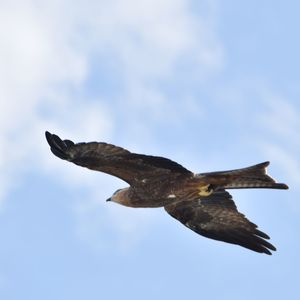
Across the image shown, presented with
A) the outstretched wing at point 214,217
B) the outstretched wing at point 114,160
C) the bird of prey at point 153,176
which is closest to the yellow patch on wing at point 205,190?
the bird of prey at point 153,176

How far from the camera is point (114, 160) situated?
13.6 meters

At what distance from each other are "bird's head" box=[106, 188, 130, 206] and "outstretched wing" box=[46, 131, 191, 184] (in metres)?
0.32

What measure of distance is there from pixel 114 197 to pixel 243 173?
87.9 inches

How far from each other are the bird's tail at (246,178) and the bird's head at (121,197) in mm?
1341

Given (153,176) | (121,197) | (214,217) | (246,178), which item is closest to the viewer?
(246,178)

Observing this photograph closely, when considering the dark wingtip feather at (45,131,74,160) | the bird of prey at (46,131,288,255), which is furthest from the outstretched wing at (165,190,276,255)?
the dark wingtip feather at (45,131,74,160)

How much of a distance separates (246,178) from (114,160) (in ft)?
6.77

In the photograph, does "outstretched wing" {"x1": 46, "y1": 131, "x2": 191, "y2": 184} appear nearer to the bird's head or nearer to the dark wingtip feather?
the dark wingtip feather

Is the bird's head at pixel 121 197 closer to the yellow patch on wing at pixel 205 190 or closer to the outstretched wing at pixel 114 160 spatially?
the outstretched wing at pixel 114 160

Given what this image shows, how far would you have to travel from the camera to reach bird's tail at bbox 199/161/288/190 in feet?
43.2

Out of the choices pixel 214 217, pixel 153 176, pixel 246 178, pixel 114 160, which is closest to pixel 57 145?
pixel 114 160

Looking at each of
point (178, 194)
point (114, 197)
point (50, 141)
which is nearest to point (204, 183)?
point (178, 194)

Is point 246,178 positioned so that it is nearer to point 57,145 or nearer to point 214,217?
point 214,217

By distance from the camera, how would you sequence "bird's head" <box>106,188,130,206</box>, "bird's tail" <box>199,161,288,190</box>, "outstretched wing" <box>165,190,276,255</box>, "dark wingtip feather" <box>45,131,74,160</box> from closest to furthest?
"bird's tail" <box>199,161,288,190</box>
"dark wingtip feather" <box>45,131,74,160</box>
"bird's head" <box>106,188,130,206</box>
"outstretched wing" <box>165,190,276,255</box>
